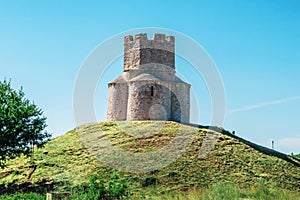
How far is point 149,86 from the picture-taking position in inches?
1828

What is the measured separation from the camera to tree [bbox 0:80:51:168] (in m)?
29.7

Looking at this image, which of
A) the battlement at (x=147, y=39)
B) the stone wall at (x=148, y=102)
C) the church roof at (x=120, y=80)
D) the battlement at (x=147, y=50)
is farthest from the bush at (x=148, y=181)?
the battlement at (x=147, y=39)

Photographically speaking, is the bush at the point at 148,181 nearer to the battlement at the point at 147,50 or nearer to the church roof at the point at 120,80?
the church roof at the point at 120,80

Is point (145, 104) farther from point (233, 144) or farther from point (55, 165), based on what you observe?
point (55, 165)

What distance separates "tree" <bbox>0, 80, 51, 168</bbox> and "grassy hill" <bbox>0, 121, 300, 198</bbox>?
2.32 m

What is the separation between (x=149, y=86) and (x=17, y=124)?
18629mm

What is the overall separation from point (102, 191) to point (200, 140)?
19908 mm

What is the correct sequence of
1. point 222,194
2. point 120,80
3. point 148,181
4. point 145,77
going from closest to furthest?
point 222,194 → point 148,181 → point 145,77 → point 120,80

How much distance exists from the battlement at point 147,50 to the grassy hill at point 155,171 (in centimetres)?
734

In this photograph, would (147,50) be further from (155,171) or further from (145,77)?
(155,171)

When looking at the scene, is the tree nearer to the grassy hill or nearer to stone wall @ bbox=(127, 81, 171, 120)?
the grassy hill

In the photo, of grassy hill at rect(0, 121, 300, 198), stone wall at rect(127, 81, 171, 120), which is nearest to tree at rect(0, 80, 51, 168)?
grassy hill at rect(0, 121, 300, 198)

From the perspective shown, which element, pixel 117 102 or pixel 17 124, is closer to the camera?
pixel 17 124

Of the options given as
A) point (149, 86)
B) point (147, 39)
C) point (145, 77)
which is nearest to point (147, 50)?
point (147, 39)
